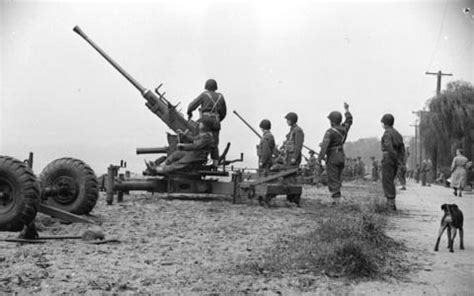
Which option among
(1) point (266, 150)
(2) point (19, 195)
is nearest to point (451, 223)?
(2) point (19, 195)

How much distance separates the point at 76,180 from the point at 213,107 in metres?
4.15

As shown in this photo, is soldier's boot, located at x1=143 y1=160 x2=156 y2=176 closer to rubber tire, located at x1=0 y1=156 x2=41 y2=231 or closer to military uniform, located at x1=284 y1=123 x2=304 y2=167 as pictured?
military uniform, located at x1=284 y1=123 x2=304 y2=167

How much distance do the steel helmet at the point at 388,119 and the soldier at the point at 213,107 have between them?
9.69 feet

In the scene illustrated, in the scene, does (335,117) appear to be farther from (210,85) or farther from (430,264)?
(430,264)

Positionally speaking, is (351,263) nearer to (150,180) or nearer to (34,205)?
(34,205)

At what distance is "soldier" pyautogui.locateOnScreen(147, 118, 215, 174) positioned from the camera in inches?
424

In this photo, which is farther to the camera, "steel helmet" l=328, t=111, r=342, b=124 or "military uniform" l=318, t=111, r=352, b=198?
"steel helmet" l=328, t=111, r=342, b=124

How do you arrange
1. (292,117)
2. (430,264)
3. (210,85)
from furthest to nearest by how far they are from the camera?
(292,117) < (210,85) < (430,264)

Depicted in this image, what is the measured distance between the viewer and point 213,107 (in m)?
11.3

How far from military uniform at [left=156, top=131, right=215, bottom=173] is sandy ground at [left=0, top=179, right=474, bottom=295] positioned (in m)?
2.77

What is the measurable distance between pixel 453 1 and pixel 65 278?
4.16 m

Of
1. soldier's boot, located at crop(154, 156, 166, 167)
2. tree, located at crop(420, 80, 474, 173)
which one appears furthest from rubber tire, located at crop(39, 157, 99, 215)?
tree, located at crop(420, 80, 474, 173)

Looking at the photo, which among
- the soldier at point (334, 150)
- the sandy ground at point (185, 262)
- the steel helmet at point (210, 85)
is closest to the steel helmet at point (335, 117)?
the soldier at point (334, 150)

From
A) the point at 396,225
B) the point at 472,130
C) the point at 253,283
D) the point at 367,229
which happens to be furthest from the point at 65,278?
the point at 472,130
